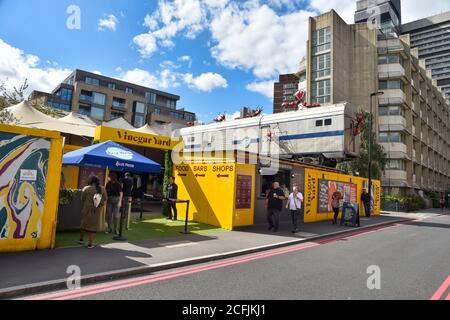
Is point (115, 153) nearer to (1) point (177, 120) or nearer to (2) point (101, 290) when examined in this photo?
(2) point (101, 290)

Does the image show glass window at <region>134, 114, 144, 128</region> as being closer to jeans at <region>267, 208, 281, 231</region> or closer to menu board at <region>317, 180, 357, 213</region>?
menu board at <region>317, 180, 357, 213</region>

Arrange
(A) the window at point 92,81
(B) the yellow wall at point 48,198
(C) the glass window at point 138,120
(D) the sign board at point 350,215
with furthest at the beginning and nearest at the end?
(C) the glass window at point 138,120 < (A) the window at point 92,81 < (D) the sign board at point 350,215 < (B) the yellow wall at point 48,198

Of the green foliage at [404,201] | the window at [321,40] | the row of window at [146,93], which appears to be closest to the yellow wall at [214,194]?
the green foliage at [404,201]

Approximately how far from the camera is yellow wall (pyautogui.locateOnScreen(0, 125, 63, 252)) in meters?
7.18

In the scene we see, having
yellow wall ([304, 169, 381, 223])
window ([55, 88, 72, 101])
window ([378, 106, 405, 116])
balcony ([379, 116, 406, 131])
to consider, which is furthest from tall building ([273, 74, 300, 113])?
yellow wall ([304, 169, 381, 223])

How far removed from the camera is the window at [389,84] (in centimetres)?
4312

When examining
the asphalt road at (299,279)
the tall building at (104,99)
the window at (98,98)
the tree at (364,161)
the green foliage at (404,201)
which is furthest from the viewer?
the window at (98,98)

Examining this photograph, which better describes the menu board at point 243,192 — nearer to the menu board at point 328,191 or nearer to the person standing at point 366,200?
the menu board at point 328,191

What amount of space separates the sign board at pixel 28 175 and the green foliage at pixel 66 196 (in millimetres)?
2031

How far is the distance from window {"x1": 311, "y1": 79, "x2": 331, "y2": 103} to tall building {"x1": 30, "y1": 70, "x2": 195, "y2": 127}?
40280 millimetres

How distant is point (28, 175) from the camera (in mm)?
7391

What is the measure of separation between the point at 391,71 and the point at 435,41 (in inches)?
3422

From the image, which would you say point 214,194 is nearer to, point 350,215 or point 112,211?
point 112,211

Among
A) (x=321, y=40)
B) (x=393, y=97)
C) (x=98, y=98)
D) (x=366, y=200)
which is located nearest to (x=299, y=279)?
(x=366, y=200)
